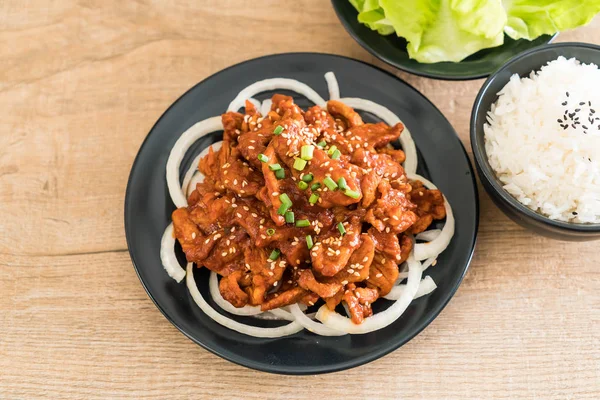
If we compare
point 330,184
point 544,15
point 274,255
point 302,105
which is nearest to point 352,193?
point 330,184

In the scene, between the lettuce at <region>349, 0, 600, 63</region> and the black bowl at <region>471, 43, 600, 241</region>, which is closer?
the black bowl at <region>471, 43, 600, 241</region>

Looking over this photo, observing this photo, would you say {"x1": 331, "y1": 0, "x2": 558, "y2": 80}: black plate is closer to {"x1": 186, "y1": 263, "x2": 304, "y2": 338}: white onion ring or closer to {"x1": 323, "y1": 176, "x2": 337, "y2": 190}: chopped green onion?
{"x1": 323, "y1": 176, "x2": 337, "y2": 190}: chopped green onion

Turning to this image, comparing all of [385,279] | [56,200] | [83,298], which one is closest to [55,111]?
[56,200]

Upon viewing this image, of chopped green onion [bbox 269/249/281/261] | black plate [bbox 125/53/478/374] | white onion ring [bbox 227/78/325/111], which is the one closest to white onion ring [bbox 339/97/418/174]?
black plate [bbox 125/53/478/374]

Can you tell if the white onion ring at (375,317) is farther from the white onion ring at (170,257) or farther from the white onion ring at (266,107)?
the white onion ring at (266,107)

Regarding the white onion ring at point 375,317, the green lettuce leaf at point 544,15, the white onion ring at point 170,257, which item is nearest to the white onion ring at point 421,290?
the white onion ring at point 375,317

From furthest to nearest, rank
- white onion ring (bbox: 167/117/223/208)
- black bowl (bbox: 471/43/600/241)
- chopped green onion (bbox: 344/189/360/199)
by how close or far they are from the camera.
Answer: white onion ring (bbox: 167/117/223/208) < black bowl (bbox: 471/43/600/241) < chopped green onion (bbox: 344/189/360/199)
